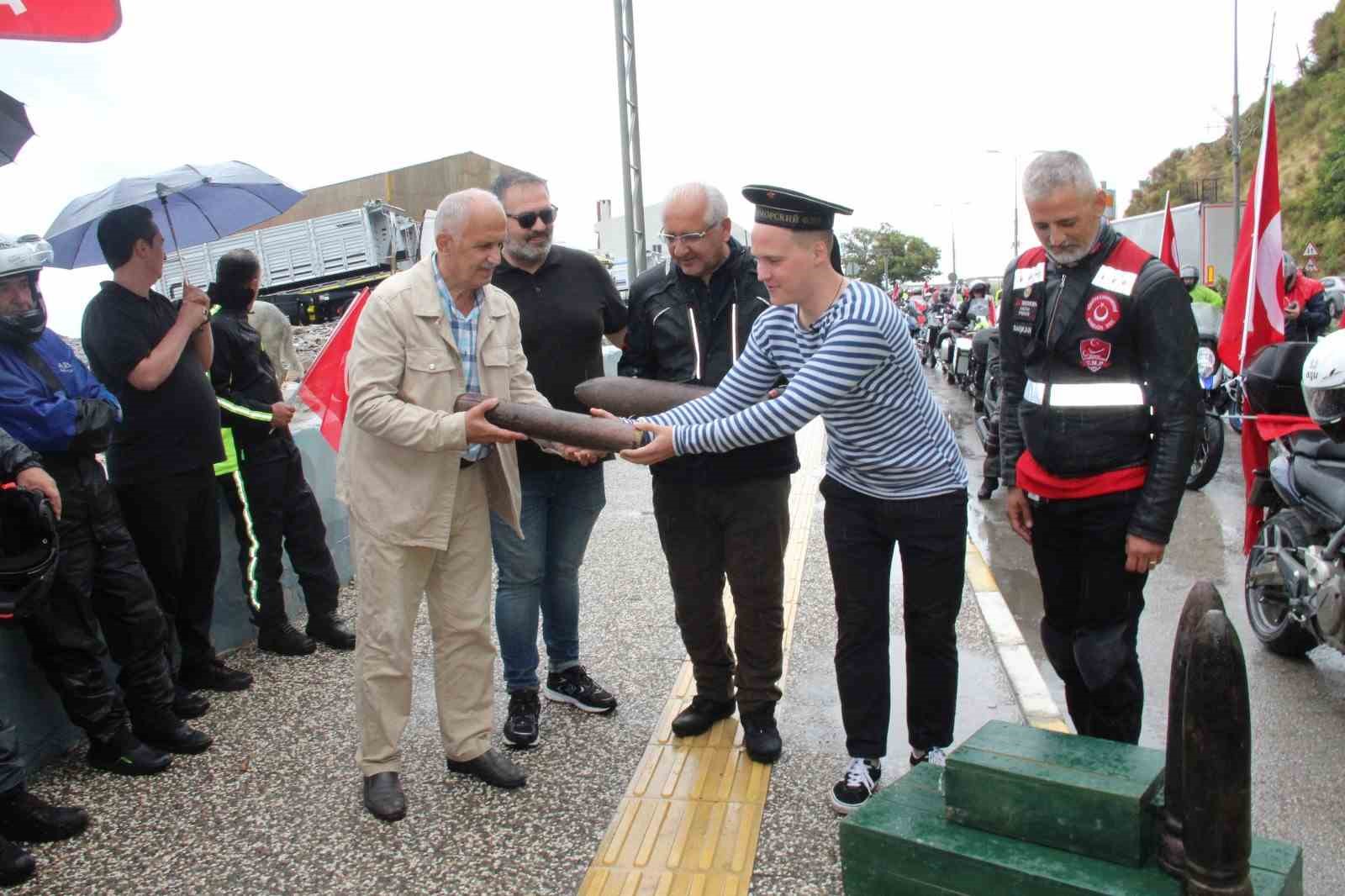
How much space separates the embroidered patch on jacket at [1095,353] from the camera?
9.74 feet

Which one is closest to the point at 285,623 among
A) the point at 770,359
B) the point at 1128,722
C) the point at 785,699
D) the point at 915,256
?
the point at 785,699

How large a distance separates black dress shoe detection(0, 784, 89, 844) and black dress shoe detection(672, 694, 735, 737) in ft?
6.58

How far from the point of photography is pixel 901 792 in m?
2.56

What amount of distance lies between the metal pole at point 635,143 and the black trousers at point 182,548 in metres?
6.83

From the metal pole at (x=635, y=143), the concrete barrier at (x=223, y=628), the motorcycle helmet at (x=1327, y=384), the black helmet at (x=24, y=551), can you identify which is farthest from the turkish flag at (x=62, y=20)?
the metal pole at (x=635, y=143)

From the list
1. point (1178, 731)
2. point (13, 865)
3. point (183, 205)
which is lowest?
point (13, 865)

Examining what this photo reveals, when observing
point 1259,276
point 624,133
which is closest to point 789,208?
point 1259,276

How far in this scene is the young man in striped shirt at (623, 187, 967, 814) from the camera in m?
3.03

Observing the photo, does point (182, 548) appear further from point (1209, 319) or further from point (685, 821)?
point (1209, 319)

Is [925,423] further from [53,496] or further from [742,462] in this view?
[53,496]

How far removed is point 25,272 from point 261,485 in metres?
1.68

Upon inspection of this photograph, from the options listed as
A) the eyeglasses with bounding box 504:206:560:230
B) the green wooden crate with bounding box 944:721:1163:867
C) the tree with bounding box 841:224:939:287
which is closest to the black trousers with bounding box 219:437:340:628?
the eyeglasses with bounding box 504:206:560:230

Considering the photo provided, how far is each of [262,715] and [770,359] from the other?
2608mm

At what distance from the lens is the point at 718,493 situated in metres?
3.67
